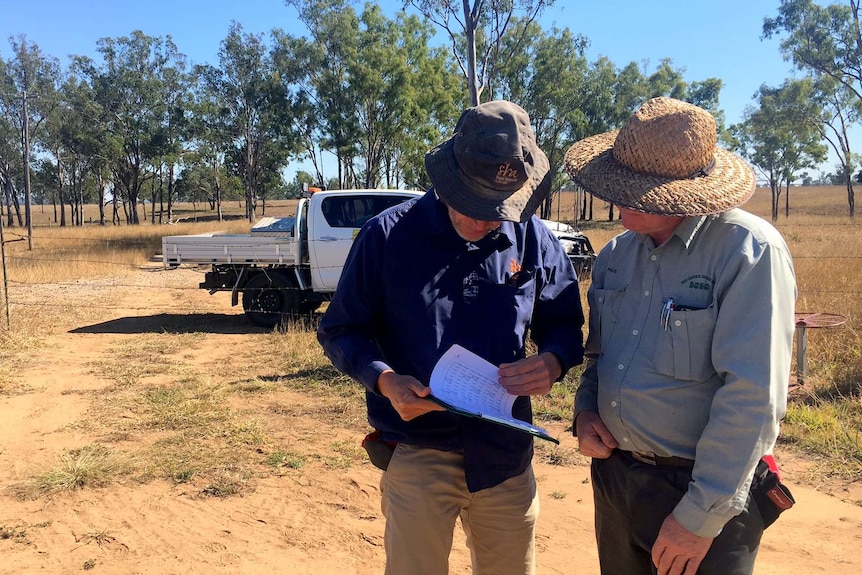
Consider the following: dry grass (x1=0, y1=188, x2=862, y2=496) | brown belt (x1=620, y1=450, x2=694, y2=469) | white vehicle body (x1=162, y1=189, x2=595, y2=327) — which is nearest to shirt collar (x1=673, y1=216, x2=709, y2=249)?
brown belt (x1=620, y1=450, x2=694, y2=469)

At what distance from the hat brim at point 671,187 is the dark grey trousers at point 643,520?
689 mm

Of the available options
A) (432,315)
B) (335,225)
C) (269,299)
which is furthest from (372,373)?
(269,299)

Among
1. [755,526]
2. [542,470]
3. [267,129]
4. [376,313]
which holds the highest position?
[267,129]

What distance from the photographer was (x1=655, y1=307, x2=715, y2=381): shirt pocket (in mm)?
1575

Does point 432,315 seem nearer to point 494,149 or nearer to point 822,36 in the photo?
point 494,149

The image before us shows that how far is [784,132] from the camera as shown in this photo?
125ft

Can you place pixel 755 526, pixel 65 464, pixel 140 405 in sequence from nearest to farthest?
pixel 755 526
pixel 65 464
pixel 140 405

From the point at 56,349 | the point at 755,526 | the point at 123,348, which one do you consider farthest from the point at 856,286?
the point at 56,349

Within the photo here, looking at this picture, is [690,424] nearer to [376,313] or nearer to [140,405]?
[376,313]

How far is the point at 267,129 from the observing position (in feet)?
115

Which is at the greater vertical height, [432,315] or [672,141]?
[672,141]

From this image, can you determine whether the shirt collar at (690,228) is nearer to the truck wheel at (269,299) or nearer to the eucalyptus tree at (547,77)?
the truck wheel at (269,299)

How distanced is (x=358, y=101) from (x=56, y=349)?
22.1 meters

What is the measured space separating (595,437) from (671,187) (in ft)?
2.43
